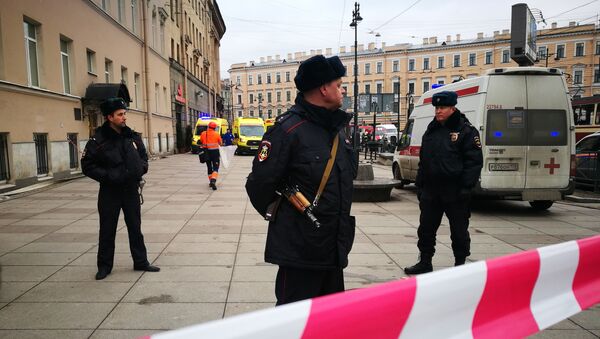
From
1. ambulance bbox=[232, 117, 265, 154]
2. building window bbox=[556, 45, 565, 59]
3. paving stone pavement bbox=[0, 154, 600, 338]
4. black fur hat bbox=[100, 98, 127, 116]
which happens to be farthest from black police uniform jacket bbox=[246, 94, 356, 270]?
building window bbox=[556, 45, 565, 59]

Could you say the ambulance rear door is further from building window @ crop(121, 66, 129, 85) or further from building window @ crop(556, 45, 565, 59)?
building window @ crop(556, 45, 565, 59)

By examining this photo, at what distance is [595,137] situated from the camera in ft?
42.4

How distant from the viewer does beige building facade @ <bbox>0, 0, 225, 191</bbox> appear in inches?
412

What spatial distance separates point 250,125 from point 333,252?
90.8ft

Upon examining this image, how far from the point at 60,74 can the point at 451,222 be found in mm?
13083

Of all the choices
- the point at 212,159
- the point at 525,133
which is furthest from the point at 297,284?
the point at 212,159

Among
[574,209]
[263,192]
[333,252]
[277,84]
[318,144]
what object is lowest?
[574,209]

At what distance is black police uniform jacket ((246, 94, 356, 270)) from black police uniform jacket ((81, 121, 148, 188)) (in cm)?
257

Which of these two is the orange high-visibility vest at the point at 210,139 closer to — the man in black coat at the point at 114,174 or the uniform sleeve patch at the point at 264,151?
the man in black coat at the point at 114,174

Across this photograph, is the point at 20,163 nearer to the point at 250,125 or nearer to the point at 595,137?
the point at 595,137

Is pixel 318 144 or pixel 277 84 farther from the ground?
pixel 277 84

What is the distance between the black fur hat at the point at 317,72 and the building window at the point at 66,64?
13.9 meters

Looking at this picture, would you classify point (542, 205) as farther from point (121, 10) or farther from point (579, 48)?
point (579, 48)

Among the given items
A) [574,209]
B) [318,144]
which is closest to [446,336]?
[318,144]
